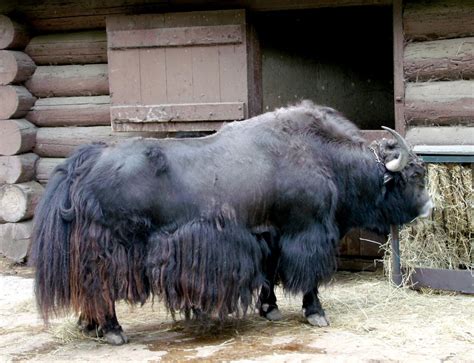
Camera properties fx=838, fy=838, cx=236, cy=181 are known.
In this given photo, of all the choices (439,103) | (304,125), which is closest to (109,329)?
(304,125)

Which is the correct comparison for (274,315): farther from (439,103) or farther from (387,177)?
(439,103)

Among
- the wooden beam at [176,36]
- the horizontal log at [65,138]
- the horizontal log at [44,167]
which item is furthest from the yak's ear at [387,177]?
the horizontal log at [44,167]

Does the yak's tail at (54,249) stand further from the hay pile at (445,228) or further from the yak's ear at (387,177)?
the hay pile at (445,228)

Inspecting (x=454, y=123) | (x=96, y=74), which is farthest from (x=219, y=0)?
(x=454, y=123)

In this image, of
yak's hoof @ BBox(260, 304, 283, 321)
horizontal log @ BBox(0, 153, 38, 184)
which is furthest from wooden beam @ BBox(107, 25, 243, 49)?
yak's hoof @ BBox(260, 304, 283, 321)

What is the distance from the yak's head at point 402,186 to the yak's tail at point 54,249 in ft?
7.11

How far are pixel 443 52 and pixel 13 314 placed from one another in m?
4.08

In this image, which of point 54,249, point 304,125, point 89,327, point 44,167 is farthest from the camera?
point 44,167

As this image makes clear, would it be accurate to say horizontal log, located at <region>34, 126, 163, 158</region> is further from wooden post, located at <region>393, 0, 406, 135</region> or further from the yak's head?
the yak's head

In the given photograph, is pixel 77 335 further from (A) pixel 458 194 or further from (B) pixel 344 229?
(A) pixel 458 194

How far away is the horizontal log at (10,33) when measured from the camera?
8500 millimetres

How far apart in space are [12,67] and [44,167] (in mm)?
1088

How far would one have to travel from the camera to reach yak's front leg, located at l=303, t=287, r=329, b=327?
594 cm

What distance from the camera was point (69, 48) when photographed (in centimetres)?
858
